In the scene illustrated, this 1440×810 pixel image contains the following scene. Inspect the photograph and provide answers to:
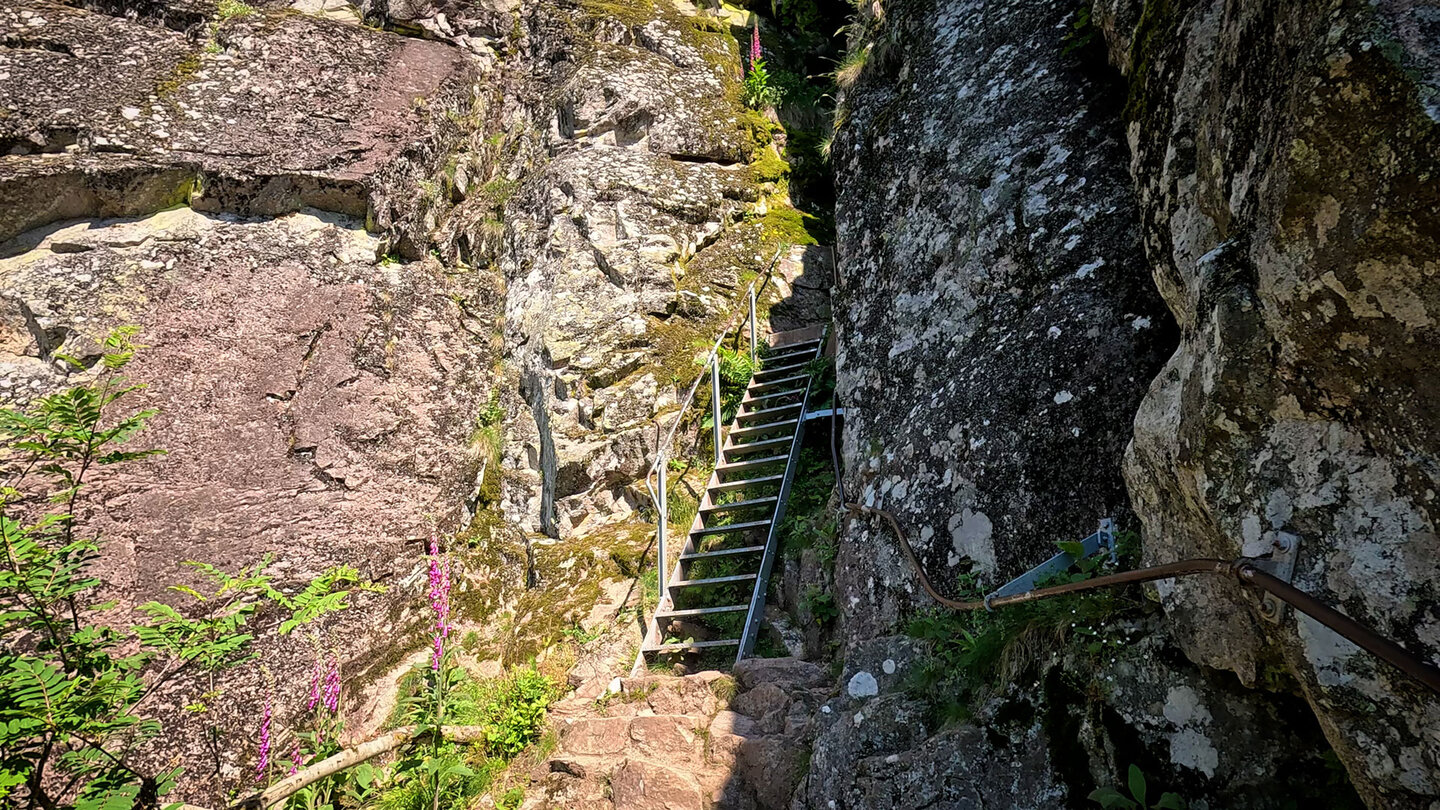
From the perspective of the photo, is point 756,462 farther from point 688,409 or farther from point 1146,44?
point 1146,44

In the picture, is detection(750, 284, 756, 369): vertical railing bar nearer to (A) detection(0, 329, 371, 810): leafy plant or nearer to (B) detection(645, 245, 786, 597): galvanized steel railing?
(B) detection(645, 245, 786, 597): galvanized steel railing

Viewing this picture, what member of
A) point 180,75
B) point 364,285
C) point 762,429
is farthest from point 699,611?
point 180,75

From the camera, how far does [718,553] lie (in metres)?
5.92

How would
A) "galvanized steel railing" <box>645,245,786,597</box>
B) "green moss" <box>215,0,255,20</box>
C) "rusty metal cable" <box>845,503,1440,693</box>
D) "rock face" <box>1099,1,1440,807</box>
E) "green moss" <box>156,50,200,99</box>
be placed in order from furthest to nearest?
"green moss" <box>215,0,255,20</box> → "green moss" <box>156,50,200,99</box> → "galvanized steel railing" <box>645,245,786,597</box> → "rock face" <box>1099,1,1440,807</box> → "rusty metal cable" <box>845,503,1440,693</box>

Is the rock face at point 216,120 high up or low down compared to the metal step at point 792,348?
up

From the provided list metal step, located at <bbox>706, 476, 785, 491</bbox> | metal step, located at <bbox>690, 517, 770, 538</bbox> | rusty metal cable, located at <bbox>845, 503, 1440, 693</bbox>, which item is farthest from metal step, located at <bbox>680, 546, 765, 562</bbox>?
rusty metal cable, located at <bbox>845, 503, 1440, 693</bbox>

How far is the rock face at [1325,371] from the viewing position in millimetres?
1661

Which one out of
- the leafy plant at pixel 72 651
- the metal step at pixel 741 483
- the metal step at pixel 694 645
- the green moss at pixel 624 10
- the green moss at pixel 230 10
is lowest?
the metal step at pixel 694 645

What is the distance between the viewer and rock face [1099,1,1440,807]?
5.45 feet

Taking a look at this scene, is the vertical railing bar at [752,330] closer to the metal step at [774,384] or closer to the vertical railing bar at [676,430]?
the vertical railing bar at [676,430]

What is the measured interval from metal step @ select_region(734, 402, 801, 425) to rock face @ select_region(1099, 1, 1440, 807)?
14.5 feet

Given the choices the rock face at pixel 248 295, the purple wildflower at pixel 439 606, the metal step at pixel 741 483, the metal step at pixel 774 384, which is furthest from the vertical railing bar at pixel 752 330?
the purple wildflower at pixel 439 606

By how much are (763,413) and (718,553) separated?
5.42 ft

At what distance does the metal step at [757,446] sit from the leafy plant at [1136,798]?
172 inches
